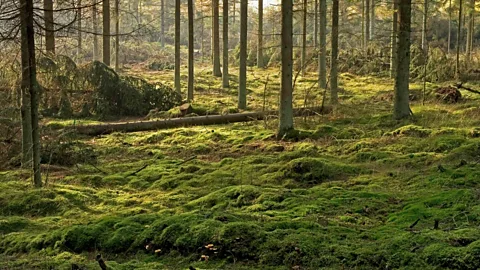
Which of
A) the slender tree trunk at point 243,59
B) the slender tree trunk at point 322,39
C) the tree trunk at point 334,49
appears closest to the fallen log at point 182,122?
the tree trunk at point 334,49

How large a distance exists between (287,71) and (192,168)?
13.1 ft

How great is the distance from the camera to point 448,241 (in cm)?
482

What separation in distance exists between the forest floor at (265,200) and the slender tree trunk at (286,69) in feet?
1.74

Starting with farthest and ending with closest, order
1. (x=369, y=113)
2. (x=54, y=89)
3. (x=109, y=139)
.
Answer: (x=54, y=89), (x=369, y=113), (x=109, y=139)

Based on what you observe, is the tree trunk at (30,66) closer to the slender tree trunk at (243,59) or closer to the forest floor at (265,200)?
the forest floor at (265,200)

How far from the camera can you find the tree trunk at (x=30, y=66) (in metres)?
8.20

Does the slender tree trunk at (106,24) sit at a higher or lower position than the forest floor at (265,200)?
Answer: higher

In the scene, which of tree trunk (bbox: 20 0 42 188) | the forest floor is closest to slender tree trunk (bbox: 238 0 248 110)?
the forest floor

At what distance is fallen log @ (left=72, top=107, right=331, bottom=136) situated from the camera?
1582cm

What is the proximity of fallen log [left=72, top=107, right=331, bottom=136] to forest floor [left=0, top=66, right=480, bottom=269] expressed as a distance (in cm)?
71

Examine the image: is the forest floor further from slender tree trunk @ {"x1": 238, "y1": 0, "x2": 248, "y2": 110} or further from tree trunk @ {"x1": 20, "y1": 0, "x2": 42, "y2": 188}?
slender tree trunk @ {"x1": 238, "y1": 0, "x2": 248, "y2": 110}

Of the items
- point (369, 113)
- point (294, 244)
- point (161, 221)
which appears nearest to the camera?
point (294, 244)

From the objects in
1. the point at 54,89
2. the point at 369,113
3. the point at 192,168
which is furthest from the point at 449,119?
the point at 54,89

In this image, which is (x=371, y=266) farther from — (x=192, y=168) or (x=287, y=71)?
(x=287, y=71)
